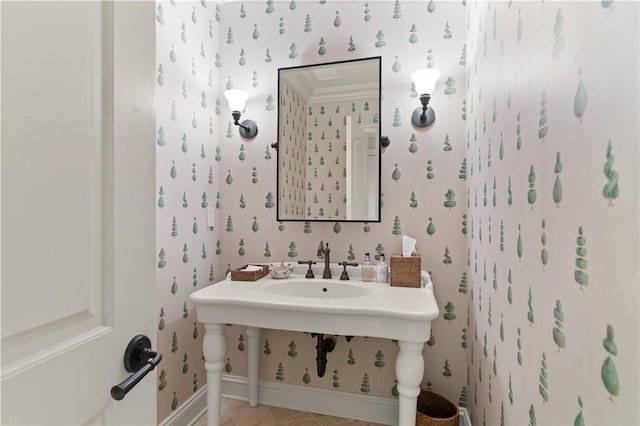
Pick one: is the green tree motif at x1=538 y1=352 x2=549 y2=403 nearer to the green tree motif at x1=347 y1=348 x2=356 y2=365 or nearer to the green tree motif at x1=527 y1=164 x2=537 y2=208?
the green tree motif at x1=527 y1=164 x2=537 y2=208

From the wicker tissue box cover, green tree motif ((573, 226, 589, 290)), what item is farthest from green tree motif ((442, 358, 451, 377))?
green tree motif ((573, 226, 589, 290))

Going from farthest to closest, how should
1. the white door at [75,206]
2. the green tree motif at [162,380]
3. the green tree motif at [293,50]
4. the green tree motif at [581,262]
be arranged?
1. the green tree motif at [293,50]
2. the green tree motif at [162,380]
3. the green tree motif at [581,262]
4. the white door at [75,206]

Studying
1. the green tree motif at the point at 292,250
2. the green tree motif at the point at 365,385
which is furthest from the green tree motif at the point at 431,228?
the green tree motif at the point at 365,385

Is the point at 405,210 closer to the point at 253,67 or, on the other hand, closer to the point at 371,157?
the point at 371,157

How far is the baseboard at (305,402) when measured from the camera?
1725mm

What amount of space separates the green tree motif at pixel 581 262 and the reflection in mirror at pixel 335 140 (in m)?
1.23

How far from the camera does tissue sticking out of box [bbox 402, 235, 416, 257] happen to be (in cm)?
163

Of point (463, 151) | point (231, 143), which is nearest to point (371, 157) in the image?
point (463, 151)

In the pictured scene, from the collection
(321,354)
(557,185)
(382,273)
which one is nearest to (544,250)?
(557,185)

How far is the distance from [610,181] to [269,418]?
6.26 feet

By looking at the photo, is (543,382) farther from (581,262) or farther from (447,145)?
(447,145)

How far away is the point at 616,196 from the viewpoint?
0.44 m

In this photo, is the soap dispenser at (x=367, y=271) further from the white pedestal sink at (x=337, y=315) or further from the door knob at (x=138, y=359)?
the door knob at (x=138, y=359)

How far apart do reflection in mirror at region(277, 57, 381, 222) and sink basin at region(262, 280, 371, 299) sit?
0.36 metres
